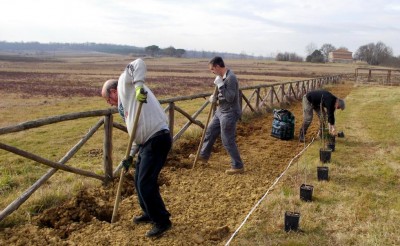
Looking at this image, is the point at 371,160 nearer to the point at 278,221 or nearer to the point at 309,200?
the point at 309,200

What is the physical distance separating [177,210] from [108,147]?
159 centimetres

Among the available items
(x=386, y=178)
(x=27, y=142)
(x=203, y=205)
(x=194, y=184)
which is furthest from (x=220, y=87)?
(x=27, y=142)

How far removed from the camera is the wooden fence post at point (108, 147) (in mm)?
5848

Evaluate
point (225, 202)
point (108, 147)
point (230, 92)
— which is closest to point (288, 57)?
point (230, 92)

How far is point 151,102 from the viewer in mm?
4172

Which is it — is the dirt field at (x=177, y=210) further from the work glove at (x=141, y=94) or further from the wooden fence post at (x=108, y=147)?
the work glove at (x=141, y=94)

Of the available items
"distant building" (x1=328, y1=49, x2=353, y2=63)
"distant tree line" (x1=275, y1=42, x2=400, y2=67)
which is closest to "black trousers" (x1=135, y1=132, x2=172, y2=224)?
"distant tree line" (x1=275, y1=42, x2=400, y2=67)

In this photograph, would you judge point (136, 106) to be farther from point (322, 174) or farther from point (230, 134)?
point (322, 174)

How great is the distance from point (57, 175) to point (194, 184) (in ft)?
8.58

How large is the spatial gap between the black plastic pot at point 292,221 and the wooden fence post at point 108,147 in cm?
286

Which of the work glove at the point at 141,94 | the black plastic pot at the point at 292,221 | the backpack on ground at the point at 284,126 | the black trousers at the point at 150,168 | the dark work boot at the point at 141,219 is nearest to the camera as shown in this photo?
the work glove at the point at 141,94

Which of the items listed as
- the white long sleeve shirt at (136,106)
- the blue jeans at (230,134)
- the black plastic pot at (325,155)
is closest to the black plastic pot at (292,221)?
the white long sleeve shirt at (136,106)

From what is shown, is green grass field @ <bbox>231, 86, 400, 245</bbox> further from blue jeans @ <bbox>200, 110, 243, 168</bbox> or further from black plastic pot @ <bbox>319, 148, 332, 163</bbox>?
blue jeans @ <bbox>200, 110, 243, 168</bbox>

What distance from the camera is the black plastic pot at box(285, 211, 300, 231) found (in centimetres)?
439
